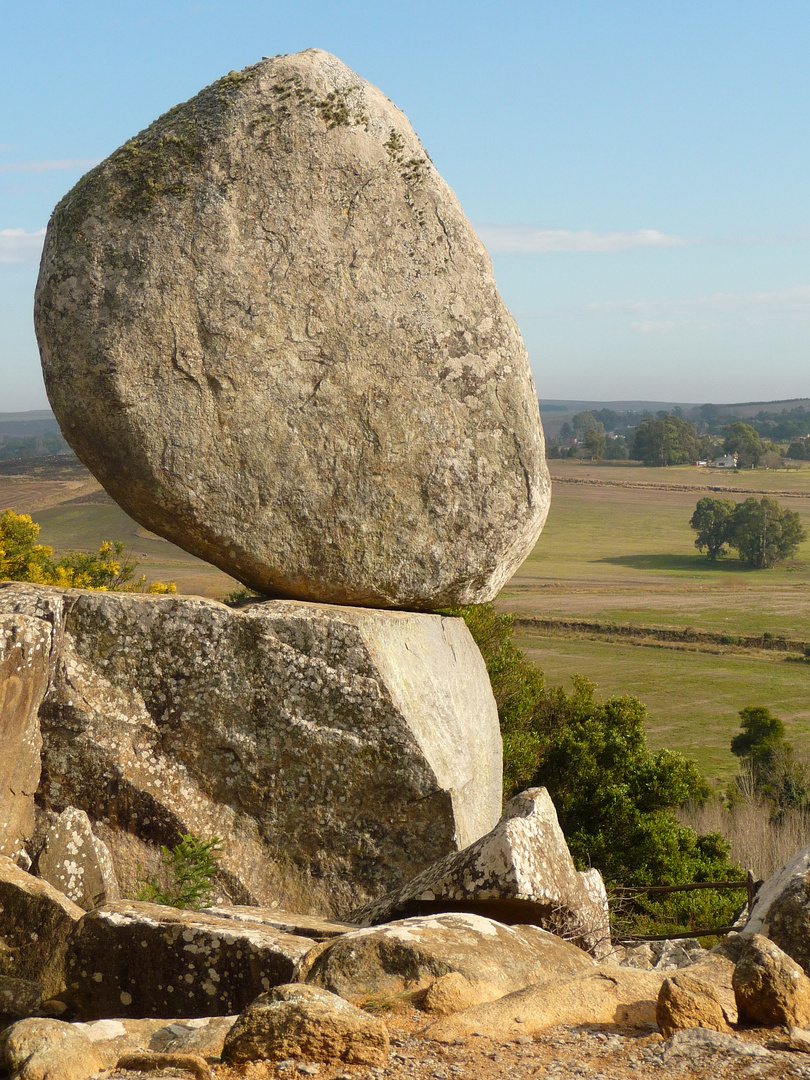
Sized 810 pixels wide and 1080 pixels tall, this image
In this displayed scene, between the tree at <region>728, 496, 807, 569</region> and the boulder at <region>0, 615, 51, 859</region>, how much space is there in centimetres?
10626

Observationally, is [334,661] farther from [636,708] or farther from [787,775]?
[787,775]

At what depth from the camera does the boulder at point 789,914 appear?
6178 millimetres

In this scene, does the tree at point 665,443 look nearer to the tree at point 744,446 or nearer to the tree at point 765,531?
the tree at point 744,446

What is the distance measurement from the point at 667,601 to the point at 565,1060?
291 ft

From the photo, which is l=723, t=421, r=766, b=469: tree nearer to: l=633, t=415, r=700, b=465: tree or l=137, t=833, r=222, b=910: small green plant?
l=633, t=415, r=700, b=465: tree

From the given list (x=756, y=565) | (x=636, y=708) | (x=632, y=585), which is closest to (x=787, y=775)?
(x=636, y=708)

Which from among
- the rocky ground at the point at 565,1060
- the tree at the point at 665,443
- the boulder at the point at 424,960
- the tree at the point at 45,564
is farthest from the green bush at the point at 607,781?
the tree at the point at 665,443

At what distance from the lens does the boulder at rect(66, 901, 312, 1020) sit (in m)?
5.85

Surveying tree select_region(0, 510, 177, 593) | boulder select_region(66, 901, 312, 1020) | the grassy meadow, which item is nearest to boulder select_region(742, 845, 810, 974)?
boulder select_region(66, 901, 312, 1020)

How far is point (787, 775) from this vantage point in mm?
47438

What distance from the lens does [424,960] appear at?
202 inches

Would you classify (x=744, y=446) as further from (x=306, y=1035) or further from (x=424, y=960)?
(x=306, y=1035)

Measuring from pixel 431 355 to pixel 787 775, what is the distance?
44.4m

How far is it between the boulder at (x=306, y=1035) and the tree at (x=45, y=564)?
50.1ft
